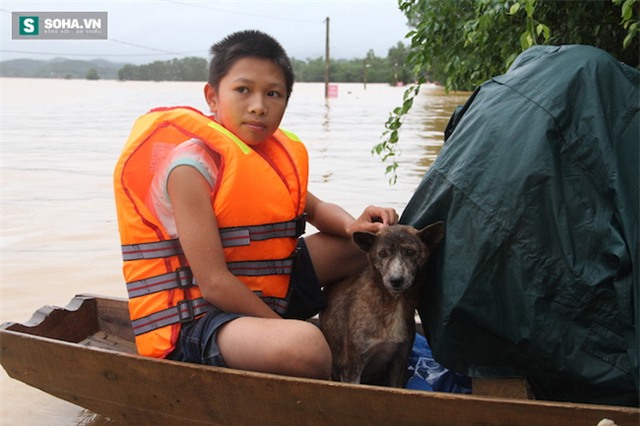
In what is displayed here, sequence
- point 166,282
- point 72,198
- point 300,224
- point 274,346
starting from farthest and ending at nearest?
point 72,198, point 300,224, point 166,282, point 274,346

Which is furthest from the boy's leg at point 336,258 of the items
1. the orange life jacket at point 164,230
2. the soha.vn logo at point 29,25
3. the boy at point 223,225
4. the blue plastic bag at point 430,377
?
the soha.vn logo at point 29,25

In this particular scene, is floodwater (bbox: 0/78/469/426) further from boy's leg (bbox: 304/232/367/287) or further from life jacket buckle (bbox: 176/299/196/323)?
boy's leg (bbox: 304/232/367/287)

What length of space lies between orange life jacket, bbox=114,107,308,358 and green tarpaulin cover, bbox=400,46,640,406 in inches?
37.8

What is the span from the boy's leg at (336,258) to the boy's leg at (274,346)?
836 mm

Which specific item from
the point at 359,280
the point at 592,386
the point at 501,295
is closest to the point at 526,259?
the point at 501,295

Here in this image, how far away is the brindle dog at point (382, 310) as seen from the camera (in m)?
3.53

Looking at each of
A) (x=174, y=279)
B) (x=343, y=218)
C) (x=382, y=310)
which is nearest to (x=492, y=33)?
(x=343, y=218)

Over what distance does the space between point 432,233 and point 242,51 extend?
131 cm

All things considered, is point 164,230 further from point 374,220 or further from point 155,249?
point 374,220

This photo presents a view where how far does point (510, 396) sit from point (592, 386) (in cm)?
36

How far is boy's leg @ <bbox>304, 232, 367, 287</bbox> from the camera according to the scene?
4258 millimetres

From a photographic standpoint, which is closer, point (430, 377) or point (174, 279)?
point (174, 279)

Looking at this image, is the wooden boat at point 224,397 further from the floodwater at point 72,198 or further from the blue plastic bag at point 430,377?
the floodwater at point 72,198

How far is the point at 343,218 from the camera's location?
13.8ft
